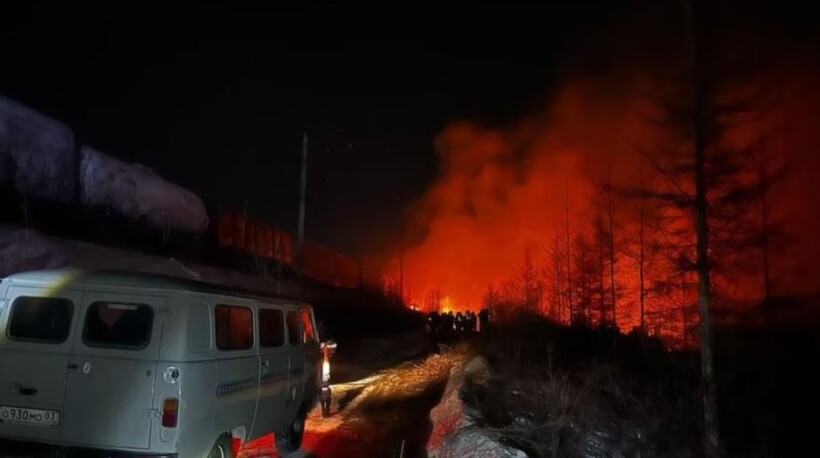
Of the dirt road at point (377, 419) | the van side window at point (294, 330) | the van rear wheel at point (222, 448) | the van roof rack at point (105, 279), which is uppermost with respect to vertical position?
the van roof rack at point (105, 279)

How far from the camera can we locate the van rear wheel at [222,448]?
21.1 ft

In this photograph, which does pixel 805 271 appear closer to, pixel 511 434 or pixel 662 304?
pixel 662 304

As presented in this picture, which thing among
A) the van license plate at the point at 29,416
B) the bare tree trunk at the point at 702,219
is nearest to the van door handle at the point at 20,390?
the van license plate at the point at 29,416

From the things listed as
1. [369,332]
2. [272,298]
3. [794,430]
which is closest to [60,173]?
[272,298]

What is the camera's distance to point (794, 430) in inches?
833

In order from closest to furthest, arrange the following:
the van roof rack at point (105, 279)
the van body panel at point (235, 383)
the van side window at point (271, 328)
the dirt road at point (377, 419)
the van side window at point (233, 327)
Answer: the van roof rack at point (105, 279) → the van body panel at point (235, 383) → the van side window at point (233, 327) → the van side window at point (271, 328) → the dirt road at point (377, 419)

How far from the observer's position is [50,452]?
575 centimetres

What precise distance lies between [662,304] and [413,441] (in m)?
21.1

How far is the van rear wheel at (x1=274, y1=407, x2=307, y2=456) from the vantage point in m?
8.69

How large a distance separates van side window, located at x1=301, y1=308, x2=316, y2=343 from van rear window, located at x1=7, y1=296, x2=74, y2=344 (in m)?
3.77

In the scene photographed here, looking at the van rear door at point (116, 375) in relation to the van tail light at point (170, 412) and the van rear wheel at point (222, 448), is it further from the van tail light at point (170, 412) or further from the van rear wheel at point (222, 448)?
the van rear wheel at point (222, 448)

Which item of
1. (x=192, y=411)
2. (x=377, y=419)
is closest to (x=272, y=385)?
(x=192, y=411)

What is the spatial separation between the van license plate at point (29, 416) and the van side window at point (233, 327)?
1469mm

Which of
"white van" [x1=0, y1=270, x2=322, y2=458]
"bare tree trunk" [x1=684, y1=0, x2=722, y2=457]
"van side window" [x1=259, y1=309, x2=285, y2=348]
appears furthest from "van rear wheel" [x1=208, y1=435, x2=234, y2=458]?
"bare tree trunk" [x1=684, y1=0, x2=722, y2=457]
